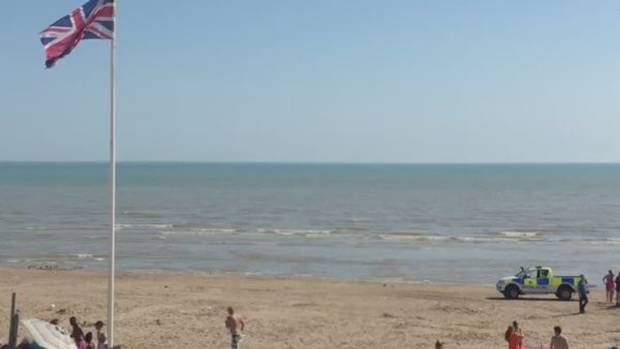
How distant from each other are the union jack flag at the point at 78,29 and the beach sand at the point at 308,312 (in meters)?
9.10

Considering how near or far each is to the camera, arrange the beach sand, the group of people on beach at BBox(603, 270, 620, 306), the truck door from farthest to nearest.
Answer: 1. the truck door
2. the group of people on beach at BBox(603, 270, 620, 306)
3. the beach sand

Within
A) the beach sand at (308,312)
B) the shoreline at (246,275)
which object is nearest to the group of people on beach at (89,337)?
the beach sand at (308,312)

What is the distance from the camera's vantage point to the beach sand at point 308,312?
24000 mm

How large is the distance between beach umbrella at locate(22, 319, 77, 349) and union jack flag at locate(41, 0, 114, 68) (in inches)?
198

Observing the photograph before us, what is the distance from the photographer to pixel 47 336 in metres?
13.1

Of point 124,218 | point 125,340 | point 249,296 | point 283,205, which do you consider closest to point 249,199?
point 283,205

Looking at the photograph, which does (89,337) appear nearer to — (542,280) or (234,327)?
(234,327)

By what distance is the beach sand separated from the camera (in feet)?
78.7

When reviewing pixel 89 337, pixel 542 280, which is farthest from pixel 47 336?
pixel 542 280

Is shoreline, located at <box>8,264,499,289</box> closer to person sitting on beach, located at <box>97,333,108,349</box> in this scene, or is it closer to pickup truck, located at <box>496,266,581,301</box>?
pickup truck, located at <box>496,266,581,301</box>

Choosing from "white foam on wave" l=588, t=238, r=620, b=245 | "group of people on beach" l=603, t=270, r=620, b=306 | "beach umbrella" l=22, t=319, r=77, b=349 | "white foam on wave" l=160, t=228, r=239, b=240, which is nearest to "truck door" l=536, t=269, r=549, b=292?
"group of people on beach" l=603, t=270, r=620, b=306

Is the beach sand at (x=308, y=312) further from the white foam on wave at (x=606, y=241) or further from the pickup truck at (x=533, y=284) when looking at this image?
the white foam on wave at (x=606, y=241)

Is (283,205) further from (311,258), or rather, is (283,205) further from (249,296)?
(249,296)

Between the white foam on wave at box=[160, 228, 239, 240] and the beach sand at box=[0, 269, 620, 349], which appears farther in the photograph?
the white foam on wave at box=[160, 228, 239, 240]
